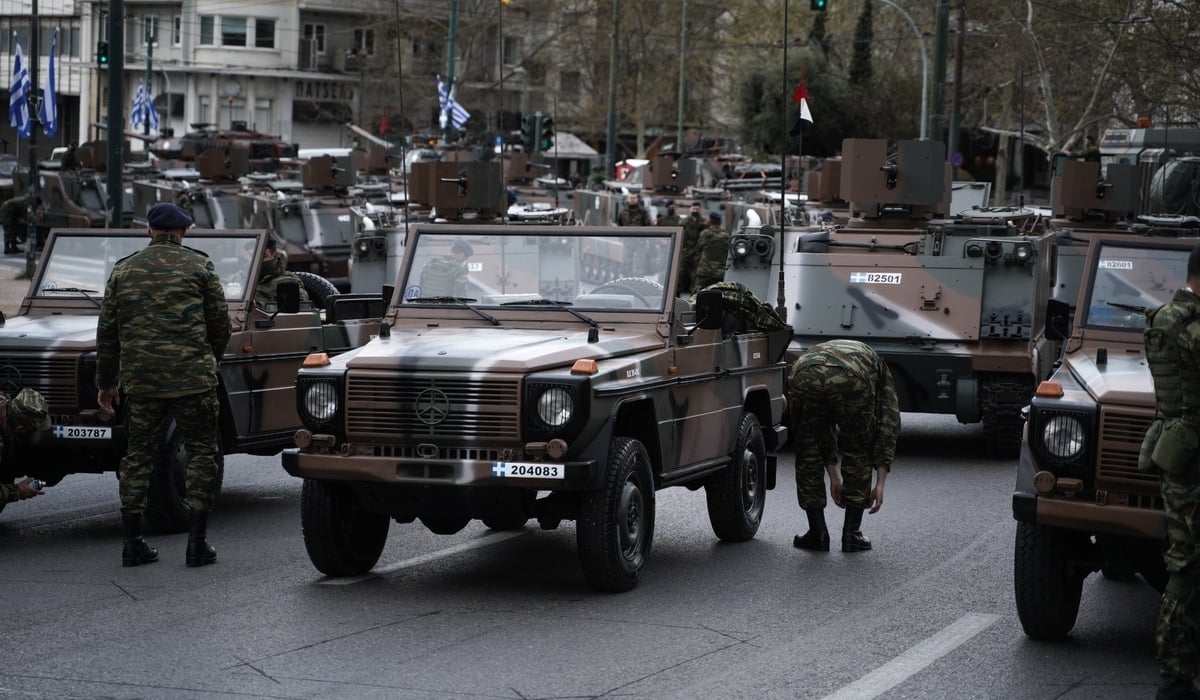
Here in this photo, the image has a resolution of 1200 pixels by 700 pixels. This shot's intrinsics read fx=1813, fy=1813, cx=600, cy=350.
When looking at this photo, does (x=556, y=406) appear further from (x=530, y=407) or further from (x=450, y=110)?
(x=450, y=110)

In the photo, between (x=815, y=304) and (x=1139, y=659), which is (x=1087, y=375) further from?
(x=815, y=304)

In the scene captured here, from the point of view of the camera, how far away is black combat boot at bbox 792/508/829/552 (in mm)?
10625

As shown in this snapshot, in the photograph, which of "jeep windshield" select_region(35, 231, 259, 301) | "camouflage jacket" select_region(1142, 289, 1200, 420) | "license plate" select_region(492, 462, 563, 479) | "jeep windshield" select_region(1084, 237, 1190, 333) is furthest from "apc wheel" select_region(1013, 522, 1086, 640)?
"jeep windshield" select_region(35, 231, 259, 301)

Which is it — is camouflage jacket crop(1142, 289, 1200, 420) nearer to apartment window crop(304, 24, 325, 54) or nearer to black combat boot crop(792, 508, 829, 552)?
black combat boot crop(792, 508, 829, 552)

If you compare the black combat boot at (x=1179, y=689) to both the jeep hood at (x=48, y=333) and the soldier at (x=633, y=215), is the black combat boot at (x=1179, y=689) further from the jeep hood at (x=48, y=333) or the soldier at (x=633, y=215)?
the soldier at (x=633, y=215)

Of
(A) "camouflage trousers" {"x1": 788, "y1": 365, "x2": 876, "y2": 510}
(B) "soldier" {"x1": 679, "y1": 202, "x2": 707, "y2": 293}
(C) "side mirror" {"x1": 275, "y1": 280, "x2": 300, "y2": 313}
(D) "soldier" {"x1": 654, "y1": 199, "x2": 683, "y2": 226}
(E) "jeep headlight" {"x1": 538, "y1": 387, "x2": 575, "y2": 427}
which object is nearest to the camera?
(E) "jeep headlight" {"x1": 538, "y1": 387, "x2": 575, "y2": 427}

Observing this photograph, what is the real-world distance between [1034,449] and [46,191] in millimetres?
33221

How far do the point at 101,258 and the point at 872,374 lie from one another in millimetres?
5389

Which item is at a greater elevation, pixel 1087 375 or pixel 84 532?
pixel 1087 375

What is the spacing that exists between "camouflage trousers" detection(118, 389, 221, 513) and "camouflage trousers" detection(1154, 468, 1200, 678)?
5223 millimetres

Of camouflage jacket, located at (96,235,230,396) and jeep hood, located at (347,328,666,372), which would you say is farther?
camouflage jacket, located at (96,235,230,396)

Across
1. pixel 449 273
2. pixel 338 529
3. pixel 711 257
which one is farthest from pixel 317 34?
pixel 338 529

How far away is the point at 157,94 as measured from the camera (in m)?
76.7

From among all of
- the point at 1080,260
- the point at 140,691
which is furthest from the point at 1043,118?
the point at 140,691
